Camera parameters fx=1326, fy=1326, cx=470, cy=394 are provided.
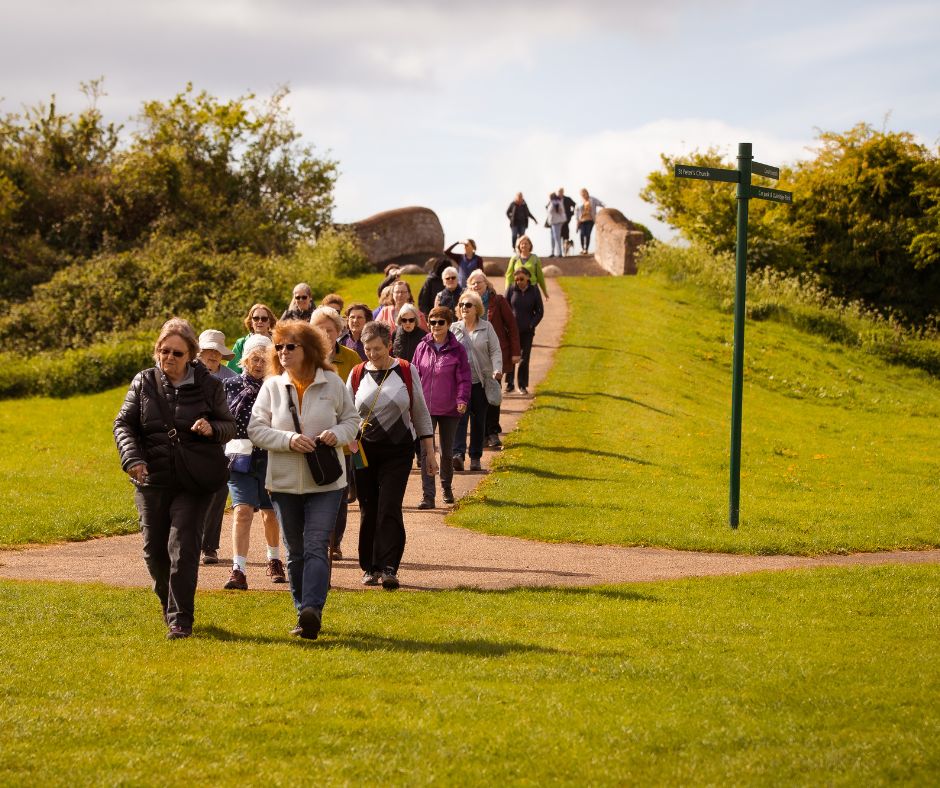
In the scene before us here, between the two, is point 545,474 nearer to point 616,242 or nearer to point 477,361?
point 477,361

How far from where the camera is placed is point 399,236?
40719 mm

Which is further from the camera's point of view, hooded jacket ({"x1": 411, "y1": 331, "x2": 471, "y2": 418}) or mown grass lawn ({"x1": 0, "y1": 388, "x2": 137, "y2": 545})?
mown grass lawn ({"x1": 0, "y1": 388, "x2": 137, "y2": 545})

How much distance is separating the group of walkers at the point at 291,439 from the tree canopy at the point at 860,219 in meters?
26.7

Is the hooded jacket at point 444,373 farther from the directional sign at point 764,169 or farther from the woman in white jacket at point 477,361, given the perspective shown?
the directional sign at point 764,169

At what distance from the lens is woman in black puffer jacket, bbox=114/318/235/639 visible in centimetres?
850

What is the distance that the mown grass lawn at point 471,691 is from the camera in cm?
624

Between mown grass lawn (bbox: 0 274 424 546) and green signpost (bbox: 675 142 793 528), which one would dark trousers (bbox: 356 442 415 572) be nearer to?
green signpost (bbox: 675 142 793 528)

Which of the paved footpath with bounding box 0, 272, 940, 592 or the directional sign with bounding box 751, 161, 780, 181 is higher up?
the directional sign with bounding box 751, 161, 780, 181

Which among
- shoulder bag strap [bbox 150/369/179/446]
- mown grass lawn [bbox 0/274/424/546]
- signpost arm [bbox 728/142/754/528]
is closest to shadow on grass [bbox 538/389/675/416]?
mown grass lawn [bbox 0/274/424/546]

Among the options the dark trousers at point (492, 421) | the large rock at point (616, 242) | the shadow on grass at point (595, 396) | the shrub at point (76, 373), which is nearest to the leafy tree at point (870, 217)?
the large rock at point (616, 242)

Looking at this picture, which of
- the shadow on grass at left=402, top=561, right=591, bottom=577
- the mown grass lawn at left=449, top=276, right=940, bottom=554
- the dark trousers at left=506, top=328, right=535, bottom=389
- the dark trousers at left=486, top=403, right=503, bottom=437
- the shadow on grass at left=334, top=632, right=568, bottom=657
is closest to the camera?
the shadow on grass at left=334, top=632, right=568, bottom=657

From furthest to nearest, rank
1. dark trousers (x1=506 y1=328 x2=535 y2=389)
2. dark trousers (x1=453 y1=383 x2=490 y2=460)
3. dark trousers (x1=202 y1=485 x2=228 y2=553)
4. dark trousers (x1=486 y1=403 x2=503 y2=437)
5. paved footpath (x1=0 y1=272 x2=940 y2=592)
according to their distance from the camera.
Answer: dark trousers (x1=506 y1=328 x2=535 y2=389), dark trousers (x1=486 y1=403 x2=503 y2=437), dark trousers (x1=453 y1=383 x2=490 y2=460), dark trousers (x1=202 y1=485 x2=228 y2=553), paved footpath (x1=0 y1=272 x2=940 y2=592)

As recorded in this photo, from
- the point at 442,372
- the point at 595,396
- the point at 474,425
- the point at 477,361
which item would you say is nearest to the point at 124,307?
the point at 595,396

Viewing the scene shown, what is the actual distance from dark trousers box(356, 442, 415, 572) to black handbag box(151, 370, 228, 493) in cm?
187
